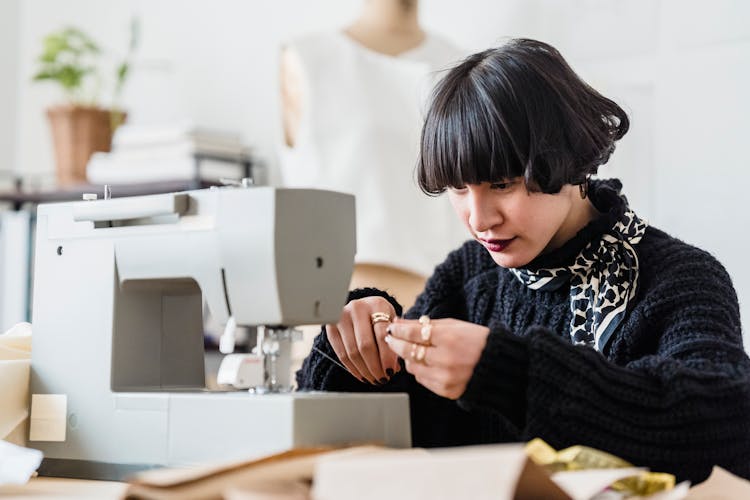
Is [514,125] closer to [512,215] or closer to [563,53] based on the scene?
[512,215]

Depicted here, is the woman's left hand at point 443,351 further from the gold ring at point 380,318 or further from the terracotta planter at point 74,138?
the terracotta planter at point 74,138

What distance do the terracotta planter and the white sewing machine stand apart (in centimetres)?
196

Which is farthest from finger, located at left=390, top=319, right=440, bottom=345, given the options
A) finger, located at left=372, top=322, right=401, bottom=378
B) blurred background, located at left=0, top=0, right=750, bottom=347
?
blurred background, located at left=0, top=0, right=750, bottom=347

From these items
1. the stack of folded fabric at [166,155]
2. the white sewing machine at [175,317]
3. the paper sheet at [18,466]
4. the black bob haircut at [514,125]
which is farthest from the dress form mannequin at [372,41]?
the paper sheet at [18,466]

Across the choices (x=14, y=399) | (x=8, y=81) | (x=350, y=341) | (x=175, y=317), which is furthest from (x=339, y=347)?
(x=8, y=81)

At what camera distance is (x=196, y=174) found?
2.87 m

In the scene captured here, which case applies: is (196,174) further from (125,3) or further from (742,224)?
(742,224)

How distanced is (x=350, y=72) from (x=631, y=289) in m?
1.28

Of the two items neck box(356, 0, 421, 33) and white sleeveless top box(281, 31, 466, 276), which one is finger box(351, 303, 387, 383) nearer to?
white sleeveless top box(281, 31, 466, 276)

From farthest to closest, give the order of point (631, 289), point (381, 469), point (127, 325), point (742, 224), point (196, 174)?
point (196, 174) → point (742, 224) → point (631, 289) → point (127, 325) → point (381, 469)

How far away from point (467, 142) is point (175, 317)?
0.46m

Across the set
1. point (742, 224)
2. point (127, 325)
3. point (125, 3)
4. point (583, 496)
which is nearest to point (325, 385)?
point (127, 325)

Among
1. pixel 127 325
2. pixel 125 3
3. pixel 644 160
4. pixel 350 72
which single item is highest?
pixel 125 3

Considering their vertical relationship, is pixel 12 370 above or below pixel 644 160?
below
